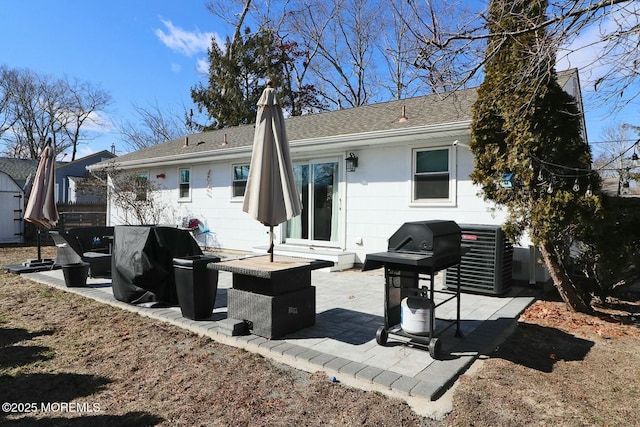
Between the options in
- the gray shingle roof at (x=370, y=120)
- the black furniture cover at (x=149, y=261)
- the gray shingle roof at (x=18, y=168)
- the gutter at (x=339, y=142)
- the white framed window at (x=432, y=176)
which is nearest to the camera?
the black furniture cover at (x=149, y=261)

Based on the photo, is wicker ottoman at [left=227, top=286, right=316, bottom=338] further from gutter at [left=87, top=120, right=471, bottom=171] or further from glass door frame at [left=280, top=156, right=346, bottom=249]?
glass door frame at [left=280, top=156, right=346, bottom=249]

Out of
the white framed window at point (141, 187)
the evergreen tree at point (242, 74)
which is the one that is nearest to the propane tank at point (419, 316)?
the white framed window at point (141, 187)

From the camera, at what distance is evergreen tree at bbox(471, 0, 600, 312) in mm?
4676

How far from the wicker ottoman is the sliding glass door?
184 inches

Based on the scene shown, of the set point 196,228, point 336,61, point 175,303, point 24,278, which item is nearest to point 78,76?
point 336,61

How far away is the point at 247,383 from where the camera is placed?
3078mm

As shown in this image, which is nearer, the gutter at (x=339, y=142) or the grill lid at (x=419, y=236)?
the grill lid at (x=419, y=236)

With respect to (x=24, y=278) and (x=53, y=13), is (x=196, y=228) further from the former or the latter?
(x=53, y=13)

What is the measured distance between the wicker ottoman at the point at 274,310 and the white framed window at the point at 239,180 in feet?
22.7

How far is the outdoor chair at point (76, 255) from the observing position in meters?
7.14

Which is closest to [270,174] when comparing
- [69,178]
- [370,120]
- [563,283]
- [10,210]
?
[563,283]

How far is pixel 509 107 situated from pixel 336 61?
19459 mm

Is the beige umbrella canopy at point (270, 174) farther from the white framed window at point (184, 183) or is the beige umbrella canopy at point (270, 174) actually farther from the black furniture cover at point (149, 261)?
the white framed window at point (184, 183)

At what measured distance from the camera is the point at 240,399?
2824 millimetres
